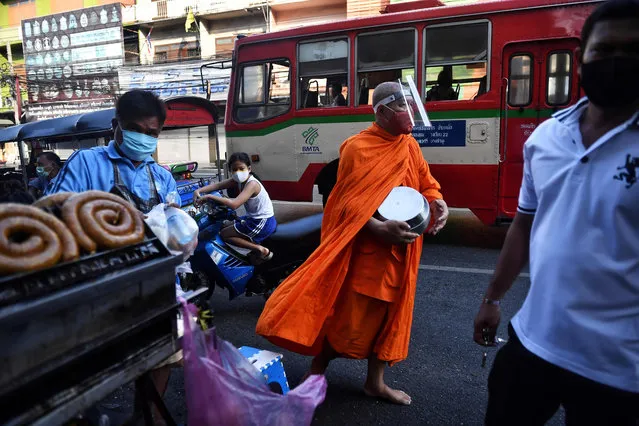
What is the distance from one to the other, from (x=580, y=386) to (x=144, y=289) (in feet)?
3.82

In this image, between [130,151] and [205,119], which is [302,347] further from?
[205,119]

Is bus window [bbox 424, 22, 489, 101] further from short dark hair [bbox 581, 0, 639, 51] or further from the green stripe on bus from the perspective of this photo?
short dark hair [bbox 581, 0, 639, 51]

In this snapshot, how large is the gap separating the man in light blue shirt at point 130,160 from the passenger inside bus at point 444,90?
15.6 ft

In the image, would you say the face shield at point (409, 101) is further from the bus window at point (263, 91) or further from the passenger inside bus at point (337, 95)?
the bus window at point (263, 91)

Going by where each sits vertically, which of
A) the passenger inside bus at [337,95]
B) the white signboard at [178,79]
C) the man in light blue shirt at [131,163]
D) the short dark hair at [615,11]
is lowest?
the man in light blue shirt at [131,163]

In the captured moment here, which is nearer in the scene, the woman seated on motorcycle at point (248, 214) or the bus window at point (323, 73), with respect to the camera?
the woman seated on motorcycle at point (248, 214)

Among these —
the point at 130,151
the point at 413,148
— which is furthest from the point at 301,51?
the point at 130,151

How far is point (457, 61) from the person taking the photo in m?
6.10

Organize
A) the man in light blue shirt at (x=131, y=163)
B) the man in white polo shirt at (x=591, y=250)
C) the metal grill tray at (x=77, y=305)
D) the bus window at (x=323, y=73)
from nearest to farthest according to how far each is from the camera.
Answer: the metal grill tray at (x=77, y=305) < the man in white polo shirt at (x=591, y=250) < the man in light blue shirt at (x=131, y=163) < the bus window at (x=323, y=73)

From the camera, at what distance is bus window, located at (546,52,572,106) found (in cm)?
571

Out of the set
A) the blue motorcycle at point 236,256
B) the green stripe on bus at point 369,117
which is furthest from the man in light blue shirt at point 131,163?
the green stripe on bus at point 369,117

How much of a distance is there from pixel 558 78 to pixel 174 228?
5.47 meters

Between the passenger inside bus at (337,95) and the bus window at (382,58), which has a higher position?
the bus window at (382,58)

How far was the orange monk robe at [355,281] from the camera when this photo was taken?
243 cm
